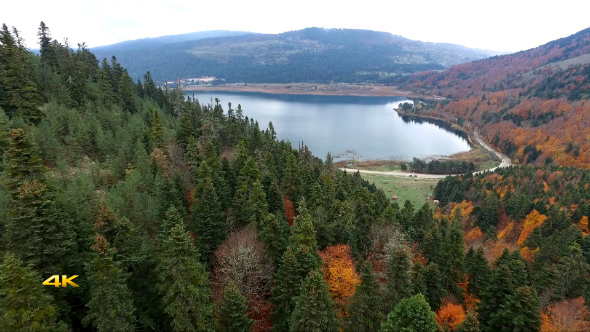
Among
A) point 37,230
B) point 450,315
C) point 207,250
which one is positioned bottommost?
point 450,315

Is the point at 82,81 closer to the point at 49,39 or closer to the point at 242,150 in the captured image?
the point at 49,39

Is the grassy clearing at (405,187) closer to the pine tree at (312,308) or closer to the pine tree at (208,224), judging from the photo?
the pine tree at (208,224)

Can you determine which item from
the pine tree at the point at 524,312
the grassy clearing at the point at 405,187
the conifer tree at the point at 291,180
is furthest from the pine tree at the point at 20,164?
the grassy clearing at the point at 405,187

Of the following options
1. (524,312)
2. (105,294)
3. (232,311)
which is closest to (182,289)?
(232,311)

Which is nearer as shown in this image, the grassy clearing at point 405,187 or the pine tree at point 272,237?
the pine tree at point 272,237

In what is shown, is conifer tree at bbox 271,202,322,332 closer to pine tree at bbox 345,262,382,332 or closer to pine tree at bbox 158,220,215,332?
pine tree at bbox 345,262,382,332

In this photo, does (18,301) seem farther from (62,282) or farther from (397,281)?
(397,281)
